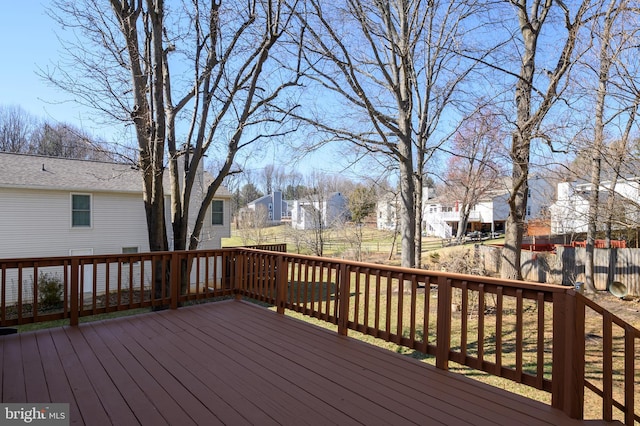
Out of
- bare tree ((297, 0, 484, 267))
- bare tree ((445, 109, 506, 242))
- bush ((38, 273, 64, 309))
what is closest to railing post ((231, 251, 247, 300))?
bare tree ((297, 0, 484, 267))

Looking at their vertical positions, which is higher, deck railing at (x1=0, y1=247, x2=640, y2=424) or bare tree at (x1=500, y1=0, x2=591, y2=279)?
bare tree at (x1=500, y1=0, x2=591, y2=279)

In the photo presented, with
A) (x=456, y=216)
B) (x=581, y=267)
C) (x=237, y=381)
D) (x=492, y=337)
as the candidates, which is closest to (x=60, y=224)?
(x=237, y=381)

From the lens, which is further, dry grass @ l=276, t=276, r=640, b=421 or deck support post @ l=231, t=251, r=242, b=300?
deck support post @ l=231, t=251, r=242, b=300

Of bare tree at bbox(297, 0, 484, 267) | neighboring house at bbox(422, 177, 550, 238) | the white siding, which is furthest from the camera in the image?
neighboring house at bbox(422, 177, 550, 238)

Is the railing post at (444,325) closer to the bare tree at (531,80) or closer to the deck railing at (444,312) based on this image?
the deck railing at (444,312)

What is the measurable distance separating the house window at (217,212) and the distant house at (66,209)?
71cm

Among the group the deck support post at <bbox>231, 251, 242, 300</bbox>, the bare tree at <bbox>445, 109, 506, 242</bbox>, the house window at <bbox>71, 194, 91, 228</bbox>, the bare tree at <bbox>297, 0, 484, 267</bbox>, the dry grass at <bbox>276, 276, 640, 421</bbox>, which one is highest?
the bare tree at <bbox>297, 0, 484, 267</bbox>

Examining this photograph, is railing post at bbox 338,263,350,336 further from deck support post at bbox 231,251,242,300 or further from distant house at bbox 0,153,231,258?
distant house at bbox 0,153,231,258

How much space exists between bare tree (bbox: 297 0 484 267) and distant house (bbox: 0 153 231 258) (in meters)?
6.26

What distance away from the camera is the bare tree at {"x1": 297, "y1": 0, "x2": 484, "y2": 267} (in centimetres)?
827

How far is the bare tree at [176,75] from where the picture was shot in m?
6.71

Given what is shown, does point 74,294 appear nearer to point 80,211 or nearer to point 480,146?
point 80,211

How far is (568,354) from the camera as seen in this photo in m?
2.26

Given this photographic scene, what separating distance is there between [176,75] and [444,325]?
7.49 m
